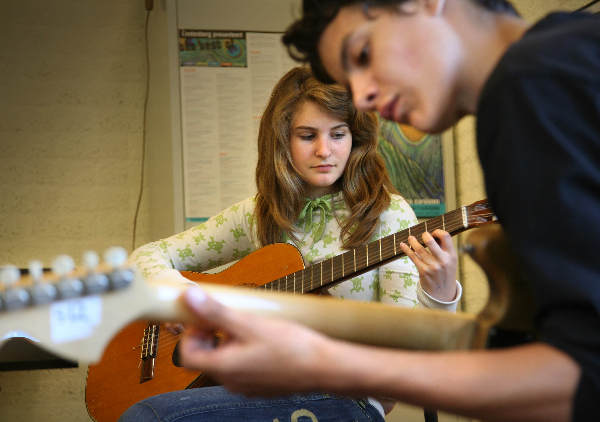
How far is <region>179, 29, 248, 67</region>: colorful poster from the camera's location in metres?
2.71

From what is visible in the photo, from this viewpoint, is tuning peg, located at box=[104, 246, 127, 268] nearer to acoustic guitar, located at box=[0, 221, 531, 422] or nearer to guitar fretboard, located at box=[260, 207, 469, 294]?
acoustic guitar, located at box=[0, 221, 531, 422]

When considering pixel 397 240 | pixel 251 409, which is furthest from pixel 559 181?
pixel 397 240

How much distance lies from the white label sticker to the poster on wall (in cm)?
201

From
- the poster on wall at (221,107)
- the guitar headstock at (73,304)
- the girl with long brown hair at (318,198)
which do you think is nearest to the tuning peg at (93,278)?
the guitar headstock at (73,304)

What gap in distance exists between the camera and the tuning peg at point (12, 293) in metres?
0.65

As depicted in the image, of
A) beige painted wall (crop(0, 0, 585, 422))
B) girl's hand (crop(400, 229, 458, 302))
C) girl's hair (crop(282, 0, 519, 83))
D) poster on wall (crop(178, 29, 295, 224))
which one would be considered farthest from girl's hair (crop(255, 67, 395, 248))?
beige painted wall (crop(0, 0, 585, 422))

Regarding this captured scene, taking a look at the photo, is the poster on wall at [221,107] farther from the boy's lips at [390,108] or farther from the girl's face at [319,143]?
the boy's lips at [390,108]

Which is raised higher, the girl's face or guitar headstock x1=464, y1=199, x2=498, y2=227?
the girl's face

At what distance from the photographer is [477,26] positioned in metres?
0.70

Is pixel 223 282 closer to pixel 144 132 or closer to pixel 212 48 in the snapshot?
pixel 212 48

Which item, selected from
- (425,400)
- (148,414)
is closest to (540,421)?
(425,400)

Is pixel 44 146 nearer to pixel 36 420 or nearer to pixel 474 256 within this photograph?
pixel 36 420

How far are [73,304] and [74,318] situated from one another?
0.6 inches

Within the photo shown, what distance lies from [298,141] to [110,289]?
1.14 m
